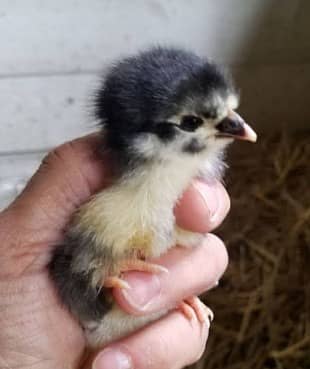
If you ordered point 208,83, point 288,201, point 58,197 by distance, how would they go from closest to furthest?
point 208,83 < point 58,197 < point 288,201

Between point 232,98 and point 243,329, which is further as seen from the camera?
point 243,329

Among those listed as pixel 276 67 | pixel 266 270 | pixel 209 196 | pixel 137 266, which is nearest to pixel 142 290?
pixel 137 266

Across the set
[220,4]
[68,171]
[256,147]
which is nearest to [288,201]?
[256,147]

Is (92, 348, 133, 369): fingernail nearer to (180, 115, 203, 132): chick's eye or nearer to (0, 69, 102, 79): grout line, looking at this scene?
(180, 115, 203, 132): chick's eye

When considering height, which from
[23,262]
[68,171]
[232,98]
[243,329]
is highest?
[232,98]

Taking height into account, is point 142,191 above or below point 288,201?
above

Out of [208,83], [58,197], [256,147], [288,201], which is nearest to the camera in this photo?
[208,83]

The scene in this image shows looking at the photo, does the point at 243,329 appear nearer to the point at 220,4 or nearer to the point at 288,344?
the point at 288,344
